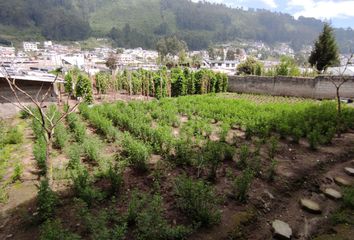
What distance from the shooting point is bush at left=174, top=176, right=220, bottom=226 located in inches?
174

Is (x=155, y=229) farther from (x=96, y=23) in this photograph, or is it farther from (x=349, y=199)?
(x=96, y=23)

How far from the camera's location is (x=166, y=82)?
20750 mm

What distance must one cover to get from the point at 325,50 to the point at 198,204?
29.7m

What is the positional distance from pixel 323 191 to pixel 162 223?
4.24m

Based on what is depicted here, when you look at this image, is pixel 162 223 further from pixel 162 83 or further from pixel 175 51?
pixel 175 51

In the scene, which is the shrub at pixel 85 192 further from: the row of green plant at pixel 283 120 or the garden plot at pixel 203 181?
the row of green plant at pixel 283 120

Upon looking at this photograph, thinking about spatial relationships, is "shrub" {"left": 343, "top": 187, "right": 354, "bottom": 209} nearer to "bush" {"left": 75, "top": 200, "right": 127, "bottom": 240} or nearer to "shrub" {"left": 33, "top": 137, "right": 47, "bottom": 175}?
"bush" {"left": 75, "top": 200, "right": 127, "bottom": 240}

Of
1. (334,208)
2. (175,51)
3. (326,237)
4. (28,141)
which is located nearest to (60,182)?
(28,141)

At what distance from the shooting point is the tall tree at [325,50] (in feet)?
88.9

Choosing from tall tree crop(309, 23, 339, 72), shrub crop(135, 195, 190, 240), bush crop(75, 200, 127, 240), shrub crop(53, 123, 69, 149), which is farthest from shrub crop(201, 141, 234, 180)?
tall tree crop(309, 23, 339, 72)

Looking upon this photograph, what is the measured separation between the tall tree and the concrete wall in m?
10.2

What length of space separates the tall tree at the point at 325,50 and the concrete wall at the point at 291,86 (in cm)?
1019

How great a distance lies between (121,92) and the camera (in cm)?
2256

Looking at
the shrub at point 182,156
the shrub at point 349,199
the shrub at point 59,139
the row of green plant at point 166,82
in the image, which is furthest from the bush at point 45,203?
the row of green plant at point 166,82
